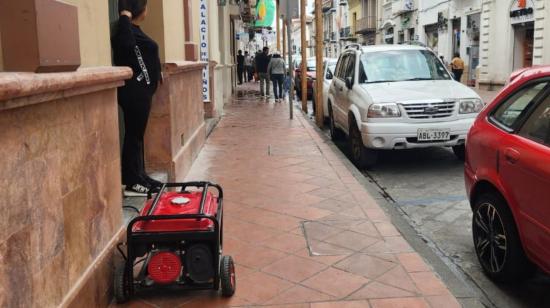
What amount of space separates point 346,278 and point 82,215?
1.88 metres

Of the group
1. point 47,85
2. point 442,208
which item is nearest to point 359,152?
point 442,208

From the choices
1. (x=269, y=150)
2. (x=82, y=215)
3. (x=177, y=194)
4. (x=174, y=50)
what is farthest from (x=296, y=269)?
(x=269, y=150)

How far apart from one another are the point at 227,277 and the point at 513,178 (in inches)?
77.9

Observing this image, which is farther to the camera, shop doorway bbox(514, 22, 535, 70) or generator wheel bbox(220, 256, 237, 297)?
shop doorway bbox(514, 22, 535, 70)

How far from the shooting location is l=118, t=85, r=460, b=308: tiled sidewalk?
12.8 feet

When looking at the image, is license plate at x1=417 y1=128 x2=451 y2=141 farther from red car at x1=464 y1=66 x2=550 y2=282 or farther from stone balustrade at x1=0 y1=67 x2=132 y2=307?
stone balustrade at x1=0 y1=67 x2=132 y2=307

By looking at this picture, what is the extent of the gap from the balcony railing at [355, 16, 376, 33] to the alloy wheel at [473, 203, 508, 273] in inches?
1906

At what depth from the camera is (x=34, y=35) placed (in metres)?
2.67

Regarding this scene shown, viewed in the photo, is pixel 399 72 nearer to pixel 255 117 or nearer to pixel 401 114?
pixel 401 114

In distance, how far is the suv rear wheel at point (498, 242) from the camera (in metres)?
4.02

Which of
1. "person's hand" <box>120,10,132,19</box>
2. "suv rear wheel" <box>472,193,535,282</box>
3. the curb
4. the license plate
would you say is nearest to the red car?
"suv rear wheel" <box>472,193,535,282</box>

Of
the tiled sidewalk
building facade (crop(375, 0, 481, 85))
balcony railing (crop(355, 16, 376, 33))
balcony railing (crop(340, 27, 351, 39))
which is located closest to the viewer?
the tiled sidewalk

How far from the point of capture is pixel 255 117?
1500cm

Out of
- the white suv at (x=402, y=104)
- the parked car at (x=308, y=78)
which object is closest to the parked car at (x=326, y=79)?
the white suv at (x=402, y=104)
